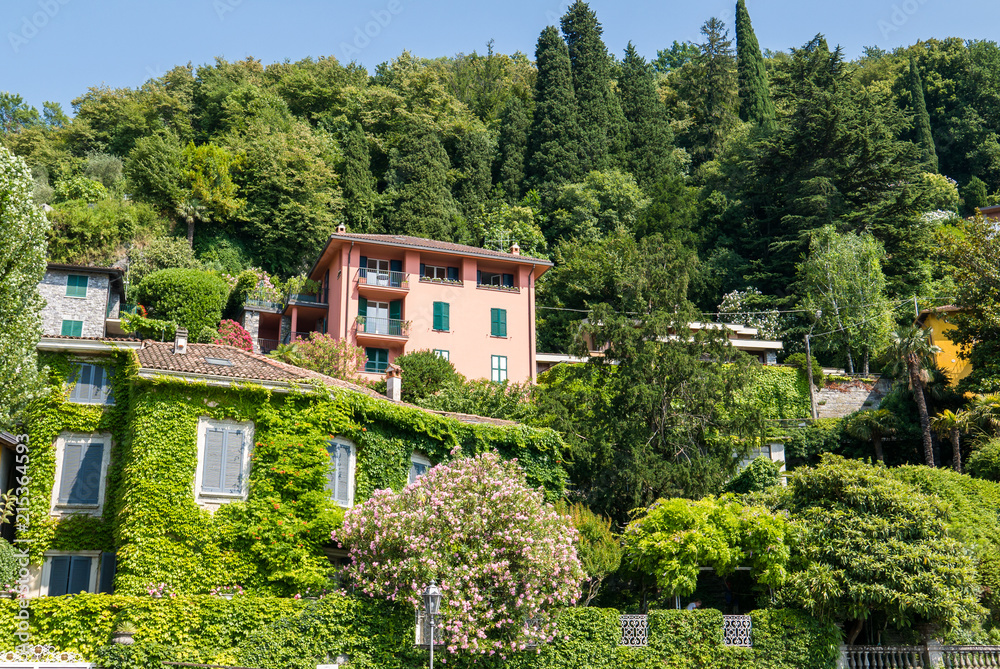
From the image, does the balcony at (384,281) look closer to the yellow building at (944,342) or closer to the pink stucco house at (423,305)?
the pink stucco house at (423,305)

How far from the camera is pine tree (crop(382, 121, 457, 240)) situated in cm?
5366

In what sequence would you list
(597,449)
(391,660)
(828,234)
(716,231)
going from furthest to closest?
(716,231)
(828,234)
(597,449)
(391,660)

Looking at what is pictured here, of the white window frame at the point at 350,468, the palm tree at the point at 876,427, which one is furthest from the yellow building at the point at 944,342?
the white window frame at the point at 350,468

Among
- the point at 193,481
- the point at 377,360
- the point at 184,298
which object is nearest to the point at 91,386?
the point at 193,481

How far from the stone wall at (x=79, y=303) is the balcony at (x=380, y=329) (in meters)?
10.7

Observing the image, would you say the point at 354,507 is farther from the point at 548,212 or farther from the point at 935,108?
the point at 935,108

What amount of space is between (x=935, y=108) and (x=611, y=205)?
30.5 m

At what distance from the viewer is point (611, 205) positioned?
58594mm

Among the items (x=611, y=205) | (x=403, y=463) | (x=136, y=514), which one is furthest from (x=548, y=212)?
(x=136, y=514)

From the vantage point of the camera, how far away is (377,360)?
4125 cm

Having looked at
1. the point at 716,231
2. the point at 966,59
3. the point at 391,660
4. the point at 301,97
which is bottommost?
the point at 391,660

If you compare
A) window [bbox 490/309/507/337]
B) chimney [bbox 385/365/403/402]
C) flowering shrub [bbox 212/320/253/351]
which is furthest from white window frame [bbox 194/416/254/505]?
window [bbox 490/309/507/337]

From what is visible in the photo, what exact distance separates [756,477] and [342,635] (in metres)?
19.4

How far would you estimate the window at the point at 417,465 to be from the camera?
2416cm
